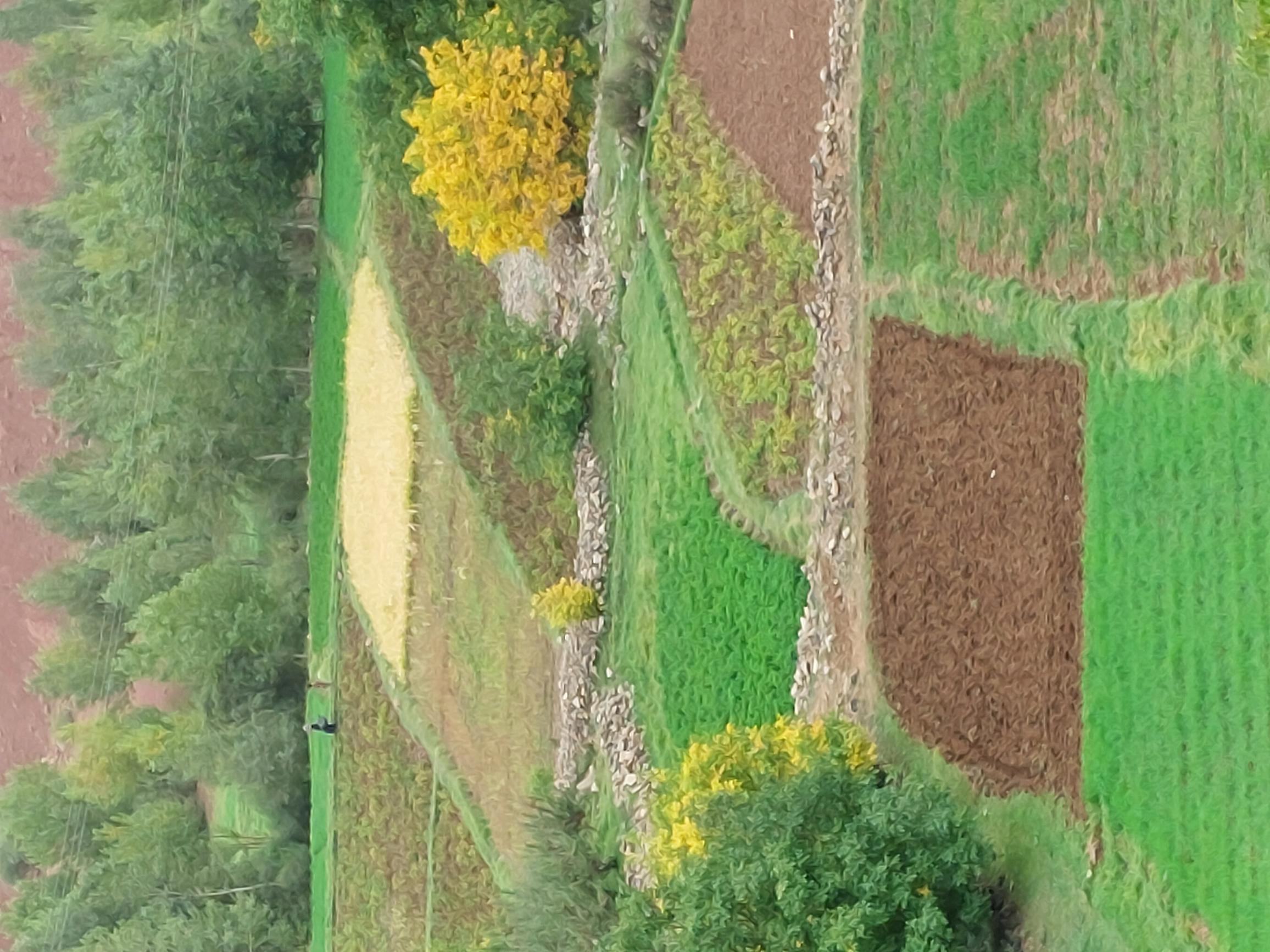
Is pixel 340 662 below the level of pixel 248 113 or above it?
below

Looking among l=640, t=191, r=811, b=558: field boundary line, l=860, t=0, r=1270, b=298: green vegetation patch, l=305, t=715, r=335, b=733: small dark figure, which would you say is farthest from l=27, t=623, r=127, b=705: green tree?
l=860, t=0, r=1270, b=298: green vegetation patch

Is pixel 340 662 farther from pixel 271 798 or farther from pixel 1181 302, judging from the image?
pixel 1181 302

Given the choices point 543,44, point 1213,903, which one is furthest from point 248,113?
point 1213,903

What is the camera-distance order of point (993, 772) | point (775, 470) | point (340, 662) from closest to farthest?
point (993, 772)
point (775, 470)
point (340, 662)

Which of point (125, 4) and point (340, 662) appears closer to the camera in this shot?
point (340, 662)

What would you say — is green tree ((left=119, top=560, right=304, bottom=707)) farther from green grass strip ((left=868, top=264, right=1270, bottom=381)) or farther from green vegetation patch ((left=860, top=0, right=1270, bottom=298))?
green vegetation patch ((left=860, top=0, right=1270, bottom=298))

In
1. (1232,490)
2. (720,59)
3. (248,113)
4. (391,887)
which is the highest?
(248,113)

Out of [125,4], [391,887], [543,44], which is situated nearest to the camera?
[543,44]

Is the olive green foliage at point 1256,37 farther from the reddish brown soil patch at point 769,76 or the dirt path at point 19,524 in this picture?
the dirt path at point 19,524
